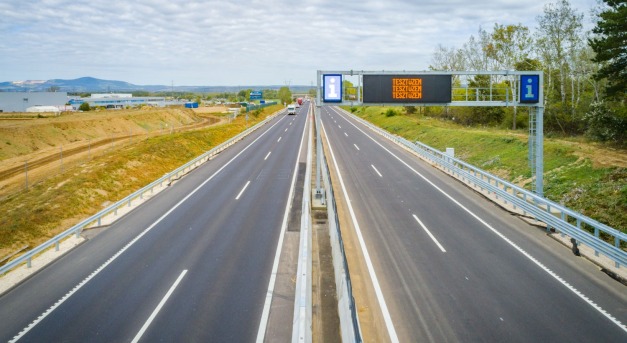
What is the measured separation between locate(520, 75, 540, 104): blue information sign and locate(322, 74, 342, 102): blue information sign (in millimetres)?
8981

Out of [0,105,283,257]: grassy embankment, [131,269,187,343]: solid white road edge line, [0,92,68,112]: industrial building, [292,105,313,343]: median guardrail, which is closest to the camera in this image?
[292,105,313,343]: median guardrail

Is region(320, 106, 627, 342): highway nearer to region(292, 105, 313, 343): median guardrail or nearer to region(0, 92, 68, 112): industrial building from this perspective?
region(292, 105, 313, 343): median guardrail

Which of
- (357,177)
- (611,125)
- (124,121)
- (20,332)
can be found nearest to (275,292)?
(20,332)

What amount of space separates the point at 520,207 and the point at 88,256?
17898 mm

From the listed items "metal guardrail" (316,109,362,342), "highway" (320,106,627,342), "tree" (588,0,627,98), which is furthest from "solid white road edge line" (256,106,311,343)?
"tree" (588,0,627,98)

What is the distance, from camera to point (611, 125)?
3172cm

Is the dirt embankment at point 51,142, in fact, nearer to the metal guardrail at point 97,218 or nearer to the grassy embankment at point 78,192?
the grassy embankment at point 78,192

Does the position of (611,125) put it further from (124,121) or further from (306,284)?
(124,121)

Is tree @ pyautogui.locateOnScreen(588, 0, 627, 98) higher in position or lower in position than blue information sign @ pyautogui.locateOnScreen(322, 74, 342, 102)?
higher

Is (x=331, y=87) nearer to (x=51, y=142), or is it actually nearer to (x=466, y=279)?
(x=466, y=279)

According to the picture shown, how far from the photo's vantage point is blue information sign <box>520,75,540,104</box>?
71.2 ft

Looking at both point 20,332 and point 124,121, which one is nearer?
point 20,332

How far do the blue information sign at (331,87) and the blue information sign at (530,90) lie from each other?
8981 millimetres

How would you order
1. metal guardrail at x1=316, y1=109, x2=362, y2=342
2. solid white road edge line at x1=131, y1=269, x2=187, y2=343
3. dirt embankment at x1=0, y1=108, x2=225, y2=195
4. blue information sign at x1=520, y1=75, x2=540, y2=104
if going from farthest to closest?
dirt embankment at x1=0, y1=108, x2=225, y2=195 → blue information sign at x1=520, y1=75, x2=540, y2=104 → solid white road edge line at x1=131, y1=269, x2=187, y2=343 → metal guardrail at x1=316, y1=109, x2=362, y2=342
